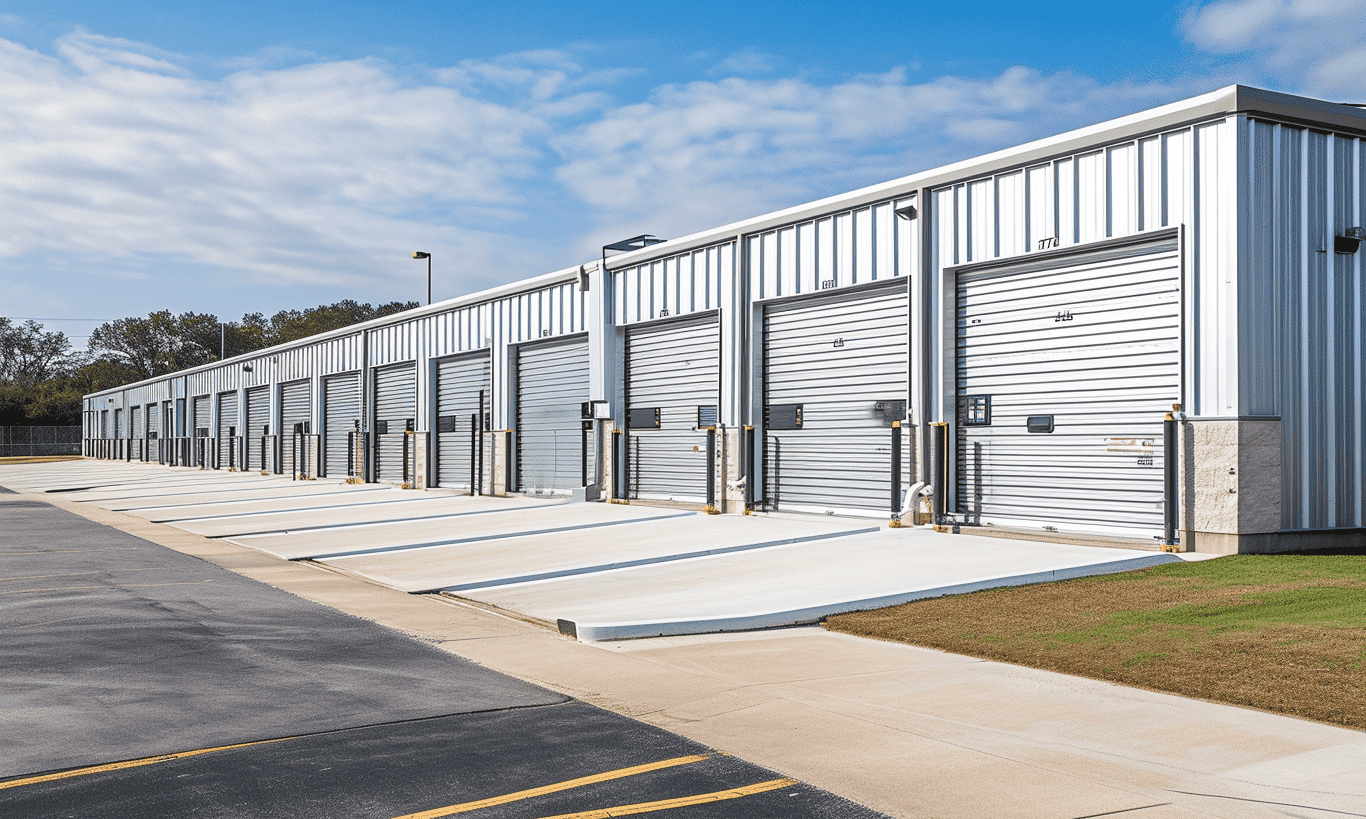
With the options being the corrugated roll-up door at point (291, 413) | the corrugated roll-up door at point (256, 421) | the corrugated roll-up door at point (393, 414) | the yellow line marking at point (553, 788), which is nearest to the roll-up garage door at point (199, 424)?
the corrugated roll-up door at point (256, 421)

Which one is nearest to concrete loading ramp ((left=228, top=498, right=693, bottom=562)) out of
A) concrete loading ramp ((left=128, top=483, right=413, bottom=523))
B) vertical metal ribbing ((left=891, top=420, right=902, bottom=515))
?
concrete loading ramp ((left=128, top=483, right=413, bottom=523))

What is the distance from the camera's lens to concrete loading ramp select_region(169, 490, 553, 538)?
21.8m

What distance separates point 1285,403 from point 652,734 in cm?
1039

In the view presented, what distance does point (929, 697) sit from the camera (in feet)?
24.2

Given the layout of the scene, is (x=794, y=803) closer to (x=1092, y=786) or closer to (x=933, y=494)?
(x=1092, y=786)

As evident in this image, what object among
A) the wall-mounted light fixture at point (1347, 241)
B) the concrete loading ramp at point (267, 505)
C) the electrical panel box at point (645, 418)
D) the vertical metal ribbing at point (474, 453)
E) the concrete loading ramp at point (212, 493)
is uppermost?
the wall-mounted light fixture at point (1347, 241)

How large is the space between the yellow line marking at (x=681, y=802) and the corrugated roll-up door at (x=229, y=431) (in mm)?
56200

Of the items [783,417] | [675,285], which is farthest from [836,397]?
[675,285]

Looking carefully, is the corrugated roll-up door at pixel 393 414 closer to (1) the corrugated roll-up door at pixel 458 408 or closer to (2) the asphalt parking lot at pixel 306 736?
(1) the corrugated roll-up door at pixel 458 408

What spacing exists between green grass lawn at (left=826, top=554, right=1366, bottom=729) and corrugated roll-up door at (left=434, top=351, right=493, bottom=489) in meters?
22.9

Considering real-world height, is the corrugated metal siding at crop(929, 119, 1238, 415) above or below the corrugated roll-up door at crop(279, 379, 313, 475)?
above

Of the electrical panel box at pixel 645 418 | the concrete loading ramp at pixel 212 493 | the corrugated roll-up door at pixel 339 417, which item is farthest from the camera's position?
the corrugated roll-up door at pixel 339 417

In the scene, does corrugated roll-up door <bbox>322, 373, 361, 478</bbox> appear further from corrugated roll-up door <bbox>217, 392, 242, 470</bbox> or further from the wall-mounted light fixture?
the wall-mounted light fixture

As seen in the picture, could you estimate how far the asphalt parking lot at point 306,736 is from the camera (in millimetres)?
5117
